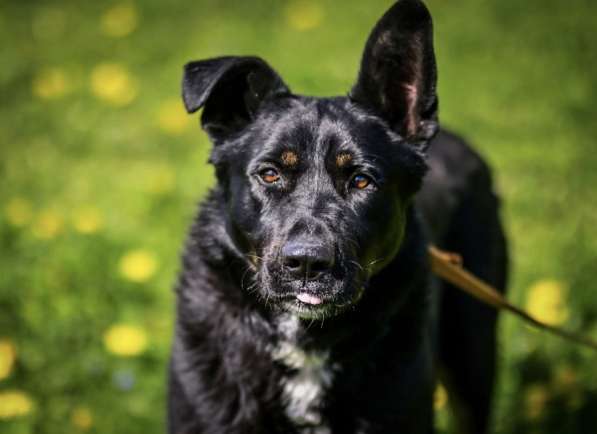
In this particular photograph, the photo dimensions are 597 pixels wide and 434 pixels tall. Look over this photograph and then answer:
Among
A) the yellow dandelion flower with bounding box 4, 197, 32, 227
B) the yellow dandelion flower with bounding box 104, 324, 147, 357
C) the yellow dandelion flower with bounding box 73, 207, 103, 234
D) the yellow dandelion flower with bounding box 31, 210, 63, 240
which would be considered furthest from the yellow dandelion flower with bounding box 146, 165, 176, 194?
the yellow dandelion flower with bounding box 104, 324, 147, 357

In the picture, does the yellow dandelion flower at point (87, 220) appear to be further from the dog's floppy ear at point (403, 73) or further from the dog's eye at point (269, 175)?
the dog's floppy ear at point (403, 73)

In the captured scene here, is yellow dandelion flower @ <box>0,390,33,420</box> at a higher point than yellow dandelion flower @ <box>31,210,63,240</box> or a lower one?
lower

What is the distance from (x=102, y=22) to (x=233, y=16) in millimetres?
1540

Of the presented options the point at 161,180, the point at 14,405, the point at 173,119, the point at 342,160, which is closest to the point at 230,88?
the point at 342,160

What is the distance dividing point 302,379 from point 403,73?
1374 millimetres

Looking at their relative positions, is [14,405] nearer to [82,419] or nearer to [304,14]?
[82,419]

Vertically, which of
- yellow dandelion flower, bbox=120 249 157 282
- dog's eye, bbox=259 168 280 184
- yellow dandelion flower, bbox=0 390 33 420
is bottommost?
yellow dandelion flower, bbox=0 390 33 420

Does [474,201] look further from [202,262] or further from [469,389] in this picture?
[202,262]

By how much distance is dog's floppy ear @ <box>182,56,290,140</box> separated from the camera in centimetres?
303

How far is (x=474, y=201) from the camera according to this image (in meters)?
4.25

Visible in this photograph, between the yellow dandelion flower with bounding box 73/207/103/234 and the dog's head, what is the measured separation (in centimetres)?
233

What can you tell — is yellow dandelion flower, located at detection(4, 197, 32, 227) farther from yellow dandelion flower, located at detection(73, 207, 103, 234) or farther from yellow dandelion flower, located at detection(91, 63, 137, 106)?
yellow dandelion flower, located at detection(91, 63, 137, 106)

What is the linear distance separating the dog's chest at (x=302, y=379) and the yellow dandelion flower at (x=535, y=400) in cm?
183

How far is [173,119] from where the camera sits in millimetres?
7125
